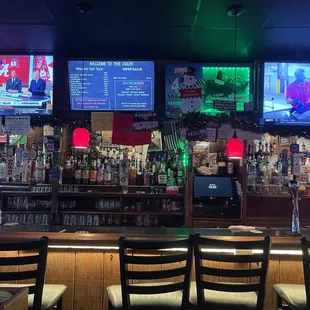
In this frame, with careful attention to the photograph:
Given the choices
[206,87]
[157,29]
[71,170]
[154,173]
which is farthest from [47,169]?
[157,29]

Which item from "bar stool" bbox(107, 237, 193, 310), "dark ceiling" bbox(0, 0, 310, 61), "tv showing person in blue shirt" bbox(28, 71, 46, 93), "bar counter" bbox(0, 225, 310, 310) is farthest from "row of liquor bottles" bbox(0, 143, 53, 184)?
"bar stool" bbox(107, 237, 193, 310)

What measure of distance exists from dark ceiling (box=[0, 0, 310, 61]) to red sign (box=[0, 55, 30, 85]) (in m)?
0.16

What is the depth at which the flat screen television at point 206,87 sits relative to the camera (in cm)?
480

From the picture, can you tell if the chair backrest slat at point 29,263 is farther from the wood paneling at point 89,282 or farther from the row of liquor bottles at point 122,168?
the row of liquor bottles at point 122,168

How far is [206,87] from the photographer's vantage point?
4.84 meters

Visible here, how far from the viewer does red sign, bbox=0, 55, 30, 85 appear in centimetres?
481

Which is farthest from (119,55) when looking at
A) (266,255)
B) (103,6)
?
(266,255)

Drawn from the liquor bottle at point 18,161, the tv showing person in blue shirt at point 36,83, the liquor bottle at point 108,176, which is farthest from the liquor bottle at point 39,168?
the tv showing person in blue shirt at point 36,83

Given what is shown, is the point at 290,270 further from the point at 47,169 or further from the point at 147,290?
the point at 47,169

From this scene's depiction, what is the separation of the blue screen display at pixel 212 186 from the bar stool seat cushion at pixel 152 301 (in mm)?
3151

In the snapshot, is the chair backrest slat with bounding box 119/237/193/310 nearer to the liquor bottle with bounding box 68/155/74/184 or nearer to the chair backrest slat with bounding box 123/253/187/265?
the chair backrest slat with bounding box 123/253/187/265

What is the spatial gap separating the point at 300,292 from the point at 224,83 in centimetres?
300

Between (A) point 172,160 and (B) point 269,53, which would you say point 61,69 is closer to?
(A) point 172,160

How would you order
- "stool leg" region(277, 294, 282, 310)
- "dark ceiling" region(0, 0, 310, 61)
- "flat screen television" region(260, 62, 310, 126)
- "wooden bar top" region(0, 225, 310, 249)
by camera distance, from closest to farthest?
1. "stool leg" region(277, 294, 282, 310)
2. "wooden bar top" region(0, 225, 310, 249)
3. "dark ceiling" region(0, 0, 310, 61)
4. "flat screen television" region(260, 62, 310, 126)
